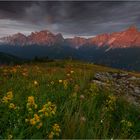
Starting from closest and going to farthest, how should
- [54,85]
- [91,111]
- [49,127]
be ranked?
[49,127]
[91,111]
[54,85]

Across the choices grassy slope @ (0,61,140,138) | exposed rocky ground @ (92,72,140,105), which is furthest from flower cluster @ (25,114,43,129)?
exposed rocky ground @ (92,72,140,105)

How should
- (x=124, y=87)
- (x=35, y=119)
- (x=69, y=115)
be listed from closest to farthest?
(x=35, y=119) < (x=69, y=115) < (x=124, y=87)

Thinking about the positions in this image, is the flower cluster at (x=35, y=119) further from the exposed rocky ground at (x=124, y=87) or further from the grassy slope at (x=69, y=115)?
the exposed rocky ground at (x=124, y=87)

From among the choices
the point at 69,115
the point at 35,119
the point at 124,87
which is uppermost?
the point at 35,119

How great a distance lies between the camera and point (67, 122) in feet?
16.0

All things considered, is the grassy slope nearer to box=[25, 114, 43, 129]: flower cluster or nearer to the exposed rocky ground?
box=[25, 114, 43, 129]: flower cluster

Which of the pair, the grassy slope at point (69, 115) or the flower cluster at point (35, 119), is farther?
the grassy slope at point (69, 115)

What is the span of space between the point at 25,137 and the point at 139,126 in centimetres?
286

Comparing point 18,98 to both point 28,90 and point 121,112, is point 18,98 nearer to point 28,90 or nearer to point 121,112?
point 28,90

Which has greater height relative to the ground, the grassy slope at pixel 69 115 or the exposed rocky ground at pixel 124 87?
the grassy slope at pixel 69 115

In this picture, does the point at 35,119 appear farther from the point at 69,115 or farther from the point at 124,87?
the point at 124,87

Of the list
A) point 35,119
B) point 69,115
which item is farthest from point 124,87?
point 35,119

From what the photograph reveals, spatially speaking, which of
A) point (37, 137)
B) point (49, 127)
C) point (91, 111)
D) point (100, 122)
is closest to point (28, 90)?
point (91, 111)

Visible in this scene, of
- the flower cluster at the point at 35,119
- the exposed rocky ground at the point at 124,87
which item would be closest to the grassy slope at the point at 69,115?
→ the flower cluster at the point at 35,119
